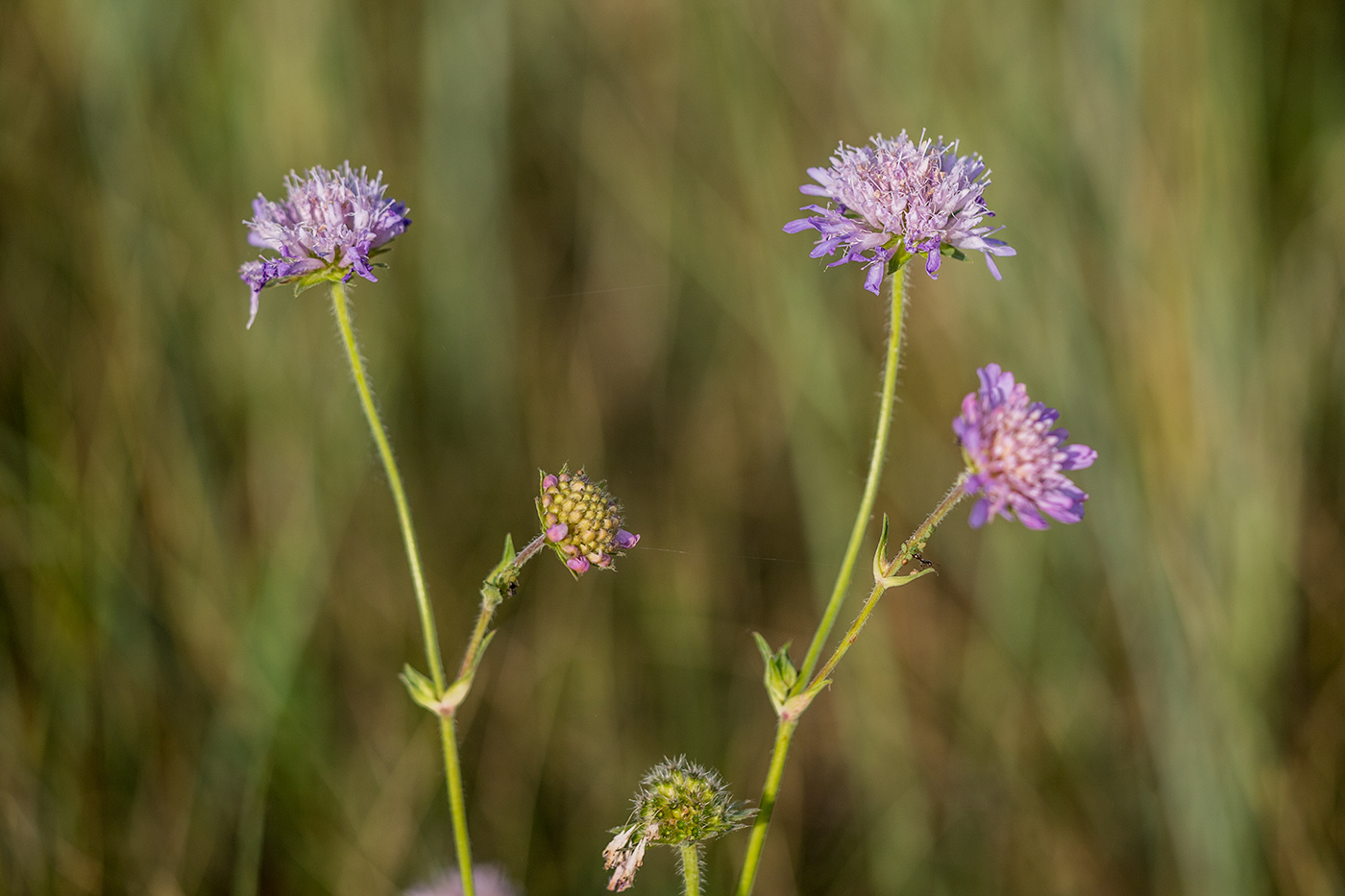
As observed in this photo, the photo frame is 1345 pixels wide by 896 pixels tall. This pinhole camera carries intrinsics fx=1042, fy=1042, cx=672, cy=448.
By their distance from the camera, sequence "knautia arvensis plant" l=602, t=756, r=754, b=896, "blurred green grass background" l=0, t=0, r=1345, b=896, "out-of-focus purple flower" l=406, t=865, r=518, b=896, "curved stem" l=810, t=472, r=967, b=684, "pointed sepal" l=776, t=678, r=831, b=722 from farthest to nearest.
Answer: "blurred green grass background" l=0, t=0, r=1345, b=896
"out-of-focus purple flower" l=406, t=865, r=518, b=896
"knautia arvensis plant" l=602, t=756, r=754, b=896
"pointed sepal" l=776, t=678, r=831, b=722
"curved stem" l=810, t=472, r=967, b=684

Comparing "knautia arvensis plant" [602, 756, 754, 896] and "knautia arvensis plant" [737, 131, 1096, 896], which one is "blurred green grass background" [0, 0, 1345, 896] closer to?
"knautia arvensis plant" [602, 756, 754, 896]

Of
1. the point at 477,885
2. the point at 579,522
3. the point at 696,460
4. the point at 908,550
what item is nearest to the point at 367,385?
the point at 579,522

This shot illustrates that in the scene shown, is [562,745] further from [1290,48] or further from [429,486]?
[1290,48]

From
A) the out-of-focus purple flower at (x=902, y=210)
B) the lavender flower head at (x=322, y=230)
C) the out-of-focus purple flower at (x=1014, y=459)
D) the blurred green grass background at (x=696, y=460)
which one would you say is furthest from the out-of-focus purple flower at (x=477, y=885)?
the out-of-focus purple flower at (x=902, y=210)

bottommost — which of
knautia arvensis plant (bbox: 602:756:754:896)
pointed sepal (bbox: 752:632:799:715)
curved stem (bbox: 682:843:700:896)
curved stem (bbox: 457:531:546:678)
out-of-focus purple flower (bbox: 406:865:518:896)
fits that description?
curved stem (bbox: 682:843:700:896)

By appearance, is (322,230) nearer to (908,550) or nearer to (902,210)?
(902,210)

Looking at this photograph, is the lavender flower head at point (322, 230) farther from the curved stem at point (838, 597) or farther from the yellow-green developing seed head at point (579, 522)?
the curved stem at point (838, 597)

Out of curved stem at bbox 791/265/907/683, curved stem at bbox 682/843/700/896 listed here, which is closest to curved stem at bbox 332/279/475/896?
Result: curved stem at bbox 682/843/700/896
